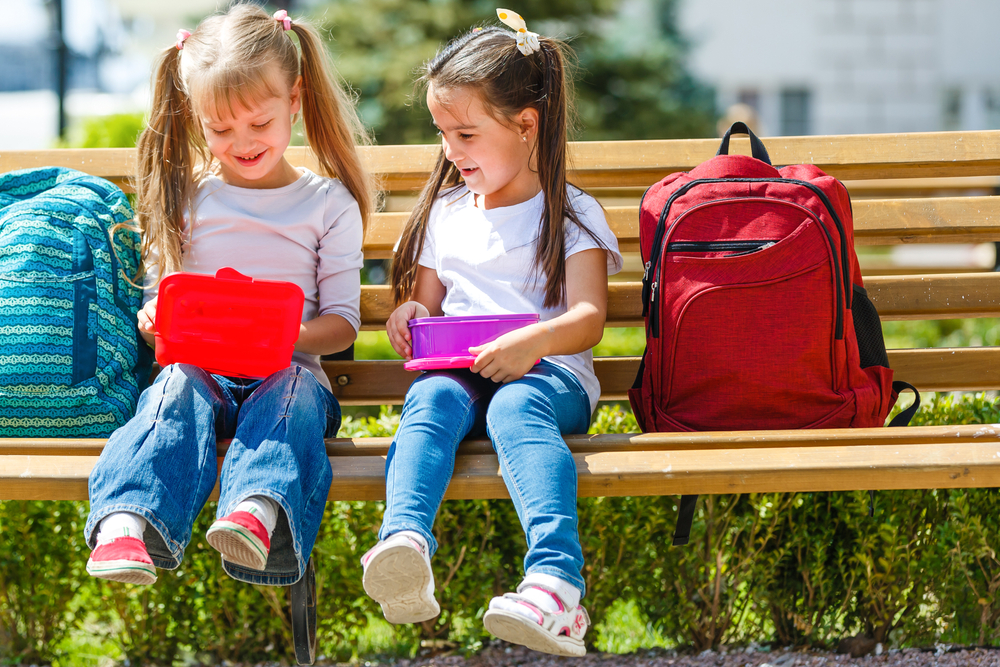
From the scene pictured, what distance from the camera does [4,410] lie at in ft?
6.73

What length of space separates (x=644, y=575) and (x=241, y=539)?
125cm

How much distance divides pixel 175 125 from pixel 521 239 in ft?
3.07

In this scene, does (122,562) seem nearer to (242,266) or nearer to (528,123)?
(242,266)

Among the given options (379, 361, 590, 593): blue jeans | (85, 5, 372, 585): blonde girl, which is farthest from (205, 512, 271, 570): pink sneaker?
(379, 361, 590, 593): blue jeans

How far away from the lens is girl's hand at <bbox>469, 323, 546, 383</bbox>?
1.84 meters

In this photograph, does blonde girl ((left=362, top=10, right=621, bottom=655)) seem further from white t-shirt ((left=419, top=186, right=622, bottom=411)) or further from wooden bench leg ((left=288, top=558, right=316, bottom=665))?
wooden bench leg ((left=288, top=558, right=316, bottom=665))

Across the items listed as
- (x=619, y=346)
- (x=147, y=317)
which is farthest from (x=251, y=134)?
(x=619, y=346)

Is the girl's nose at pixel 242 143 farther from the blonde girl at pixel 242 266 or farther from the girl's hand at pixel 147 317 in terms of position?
the girl's hand at pixel 147 317

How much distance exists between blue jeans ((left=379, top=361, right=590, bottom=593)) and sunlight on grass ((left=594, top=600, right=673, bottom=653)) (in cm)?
85

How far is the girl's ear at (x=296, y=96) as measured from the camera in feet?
7.37

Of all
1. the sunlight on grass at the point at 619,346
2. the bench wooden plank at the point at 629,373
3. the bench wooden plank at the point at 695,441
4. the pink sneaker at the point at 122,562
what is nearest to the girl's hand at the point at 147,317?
the bench wooden plank at the point at 695,441

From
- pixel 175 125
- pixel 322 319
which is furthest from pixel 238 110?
pixel 322 319

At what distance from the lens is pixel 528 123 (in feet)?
7.25

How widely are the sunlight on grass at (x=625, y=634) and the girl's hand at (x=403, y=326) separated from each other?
96 cm
